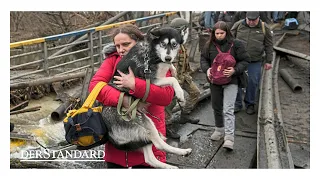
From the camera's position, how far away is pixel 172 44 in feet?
6.95

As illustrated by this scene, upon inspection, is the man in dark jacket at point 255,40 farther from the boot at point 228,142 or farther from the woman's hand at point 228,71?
the boot at point 228,142

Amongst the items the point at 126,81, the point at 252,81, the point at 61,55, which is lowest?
the point at 252,81

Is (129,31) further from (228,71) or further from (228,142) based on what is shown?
(228,142)

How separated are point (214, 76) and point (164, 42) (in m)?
1.61

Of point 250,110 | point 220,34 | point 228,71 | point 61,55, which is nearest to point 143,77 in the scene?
point 228,71

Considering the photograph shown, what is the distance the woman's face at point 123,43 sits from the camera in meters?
2.06

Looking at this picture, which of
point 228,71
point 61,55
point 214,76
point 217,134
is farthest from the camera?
point 61,55

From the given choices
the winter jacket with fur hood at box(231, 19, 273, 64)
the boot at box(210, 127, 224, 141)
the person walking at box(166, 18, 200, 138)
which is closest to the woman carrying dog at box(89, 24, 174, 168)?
the person walking at box(166, 18, 200, 138)

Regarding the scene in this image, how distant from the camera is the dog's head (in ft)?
6.90

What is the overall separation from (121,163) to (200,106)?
3013 mm

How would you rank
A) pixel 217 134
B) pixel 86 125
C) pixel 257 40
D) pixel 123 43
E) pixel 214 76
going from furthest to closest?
1. pixel 257 40
2. pixel 217 134
3. pixel 214 76
4. pixel 123 43
5. pixel 86 125

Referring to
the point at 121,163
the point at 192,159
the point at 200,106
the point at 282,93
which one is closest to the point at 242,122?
the point at 200,106

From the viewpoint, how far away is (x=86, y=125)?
194 centimetres
